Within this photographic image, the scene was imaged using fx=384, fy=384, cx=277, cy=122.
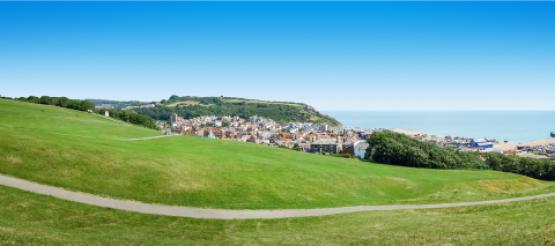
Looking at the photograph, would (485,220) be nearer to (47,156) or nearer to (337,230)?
(337,230)

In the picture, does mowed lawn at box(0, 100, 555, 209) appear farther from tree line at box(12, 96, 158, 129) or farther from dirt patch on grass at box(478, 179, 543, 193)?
tree line at box(12, 96, 158, 129)

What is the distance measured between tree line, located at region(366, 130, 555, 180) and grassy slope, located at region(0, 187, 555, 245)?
213 ft

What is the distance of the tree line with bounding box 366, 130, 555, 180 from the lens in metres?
88.5

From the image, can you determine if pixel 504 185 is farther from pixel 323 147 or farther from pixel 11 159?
pixel 323 147

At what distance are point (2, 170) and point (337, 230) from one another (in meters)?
22.8

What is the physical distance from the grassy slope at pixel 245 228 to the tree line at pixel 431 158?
2559 inches

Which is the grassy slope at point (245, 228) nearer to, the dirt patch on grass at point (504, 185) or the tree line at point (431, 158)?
the dirt patch on grass at point (504, 185)

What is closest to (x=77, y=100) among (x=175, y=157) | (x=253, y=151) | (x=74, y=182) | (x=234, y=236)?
(x=253, y=151)

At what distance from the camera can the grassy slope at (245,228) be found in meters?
15.8

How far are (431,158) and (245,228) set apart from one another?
3063 inches

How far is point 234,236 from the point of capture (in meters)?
20.3

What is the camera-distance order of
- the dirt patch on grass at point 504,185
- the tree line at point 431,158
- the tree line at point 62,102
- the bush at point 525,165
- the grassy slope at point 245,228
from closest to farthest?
the grassy slope at point 245,228 → the dirt patch on grass at point 504,185 → the tree line at point 431,158 → the bush at point 525,165 → the tree line at point 62,102

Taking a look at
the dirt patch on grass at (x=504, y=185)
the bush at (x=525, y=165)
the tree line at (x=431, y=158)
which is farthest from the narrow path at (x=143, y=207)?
the bush at (x=525, y=165)

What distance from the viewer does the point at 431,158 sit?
90875mm
